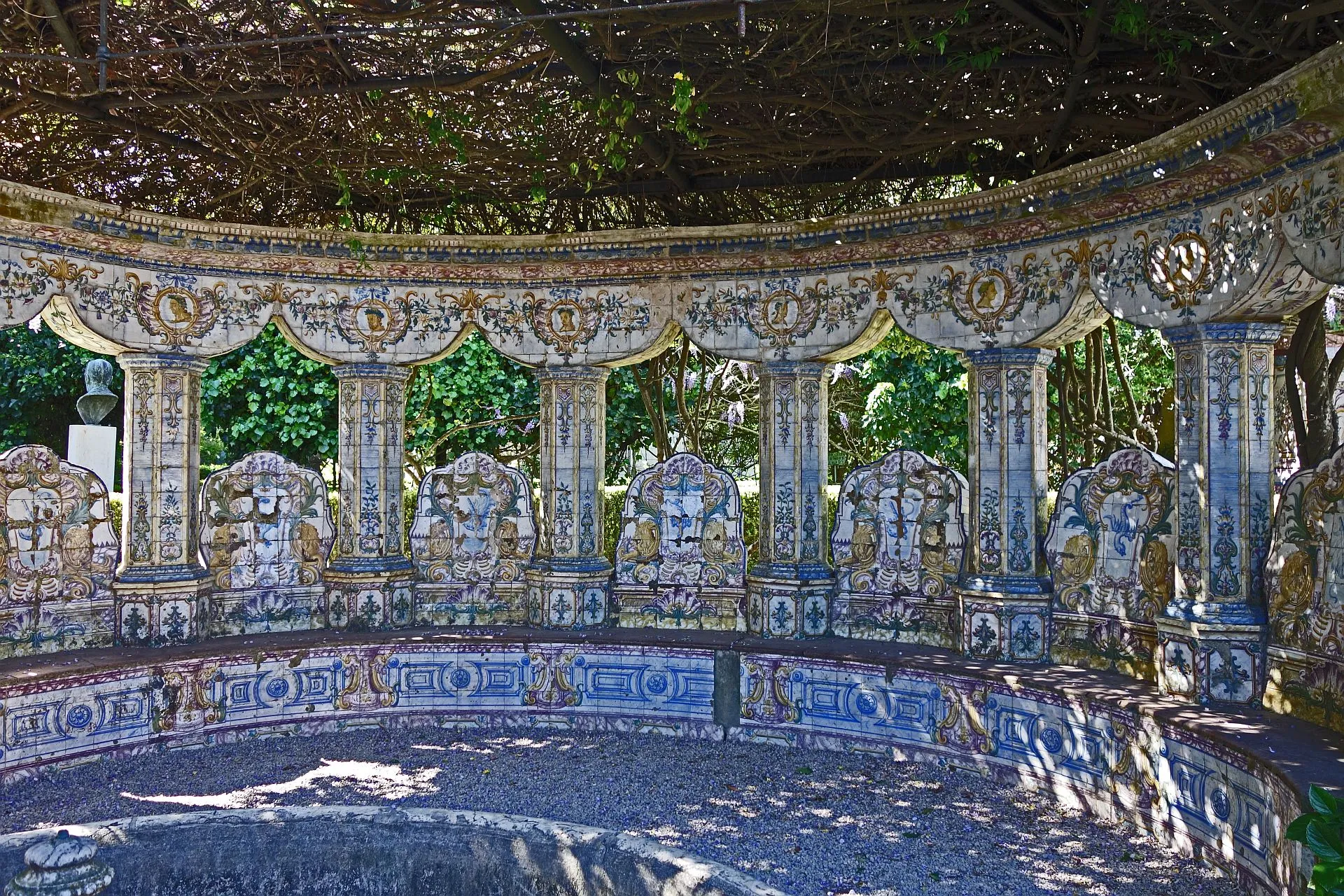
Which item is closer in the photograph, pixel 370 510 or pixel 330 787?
pixel 330 787

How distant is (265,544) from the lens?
732 cm

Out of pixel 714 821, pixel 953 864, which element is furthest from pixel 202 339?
pixel 953 864

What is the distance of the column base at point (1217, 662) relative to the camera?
16.6 ft

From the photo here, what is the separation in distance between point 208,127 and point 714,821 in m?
4.85

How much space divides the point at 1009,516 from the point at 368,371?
4502mm

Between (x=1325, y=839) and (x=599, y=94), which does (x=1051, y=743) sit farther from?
(x=599, y=94)

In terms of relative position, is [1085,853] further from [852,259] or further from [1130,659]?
[852,259]

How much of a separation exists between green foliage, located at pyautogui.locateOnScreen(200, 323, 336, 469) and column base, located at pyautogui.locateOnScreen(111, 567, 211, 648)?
5.62 metres

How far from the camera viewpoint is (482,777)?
581 centimetres

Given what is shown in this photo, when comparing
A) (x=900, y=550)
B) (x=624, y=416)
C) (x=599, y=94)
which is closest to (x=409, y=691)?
(x=900, y=550)

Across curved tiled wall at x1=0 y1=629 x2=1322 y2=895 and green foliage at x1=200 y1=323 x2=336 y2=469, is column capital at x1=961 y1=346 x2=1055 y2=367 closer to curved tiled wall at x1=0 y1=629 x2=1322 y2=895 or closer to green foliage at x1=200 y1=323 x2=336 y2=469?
curved tiled wall at x1=0 y1=629 x2=1322 y2=895

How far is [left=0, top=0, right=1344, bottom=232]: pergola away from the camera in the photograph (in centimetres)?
482

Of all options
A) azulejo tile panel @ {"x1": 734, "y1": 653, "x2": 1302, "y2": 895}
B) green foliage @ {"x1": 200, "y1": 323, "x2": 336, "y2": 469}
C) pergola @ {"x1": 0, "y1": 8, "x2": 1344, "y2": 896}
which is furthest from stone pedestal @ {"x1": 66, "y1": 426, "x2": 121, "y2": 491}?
azulejo tile panel @ {"x1": 734, "y1": 653, "x2": 1302, "y2": 895}

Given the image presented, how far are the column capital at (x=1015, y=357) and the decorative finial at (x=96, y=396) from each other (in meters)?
9.08
